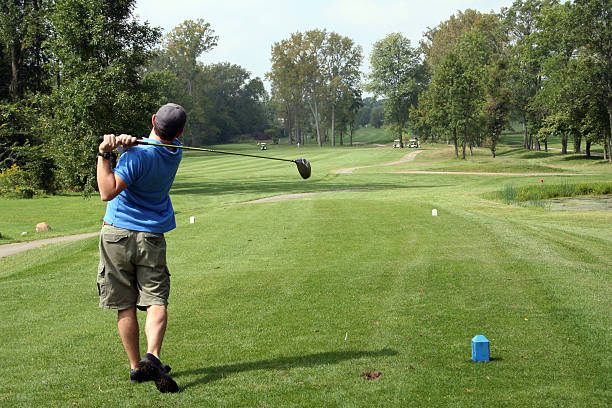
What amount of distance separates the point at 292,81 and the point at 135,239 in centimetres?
10441

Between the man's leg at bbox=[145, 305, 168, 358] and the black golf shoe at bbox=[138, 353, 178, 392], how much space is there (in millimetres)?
193

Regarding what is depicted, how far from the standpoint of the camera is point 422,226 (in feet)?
46.9

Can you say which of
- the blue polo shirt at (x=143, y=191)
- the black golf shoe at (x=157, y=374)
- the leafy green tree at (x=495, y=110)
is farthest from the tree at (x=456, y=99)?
the black golf shoe at (x=157, y=374)

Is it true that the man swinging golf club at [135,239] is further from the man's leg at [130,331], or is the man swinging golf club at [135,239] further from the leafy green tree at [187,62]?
the leafy green tree at [187,62]

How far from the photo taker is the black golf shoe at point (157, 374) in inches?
166

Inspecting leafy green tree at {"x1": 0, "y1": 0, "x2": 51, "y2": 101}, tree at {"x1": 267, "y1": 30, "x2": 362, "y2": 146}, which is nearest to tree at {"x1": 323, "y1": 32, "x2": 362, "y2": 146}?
tree at {"x1": 267, "y1": 30, "x2": 362, "y2": 146}

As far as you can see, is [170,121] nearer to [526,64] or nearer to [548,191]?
[548,191]

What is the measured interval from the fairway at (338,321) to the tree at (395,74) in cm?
8892

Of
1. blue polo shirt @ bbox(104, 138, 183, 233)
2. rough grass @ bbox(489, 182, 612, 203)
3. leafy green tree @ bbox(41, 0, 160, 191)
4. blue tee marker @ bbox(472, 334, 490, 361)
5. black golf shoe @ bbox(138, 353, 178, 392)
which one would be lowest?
rough grass @ bbox(489, 182, 612, 203)

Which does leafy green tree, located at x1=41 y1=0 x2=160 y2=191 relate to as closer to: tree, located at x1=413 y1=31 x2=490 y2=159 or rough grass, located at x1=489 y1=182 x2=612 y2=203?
rough grass, located at x1=489 y1=182 x2=612 y2=203

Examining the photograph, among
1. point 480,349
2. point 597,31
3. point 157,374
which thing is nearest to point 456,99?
point 597,31

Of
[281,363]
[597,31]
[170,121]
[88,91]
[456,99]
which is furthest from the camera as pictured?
[456,99]

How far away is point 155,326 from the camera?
4516 millimetres

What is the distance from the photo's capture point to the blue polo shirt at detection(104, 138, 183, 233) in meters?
4.42
